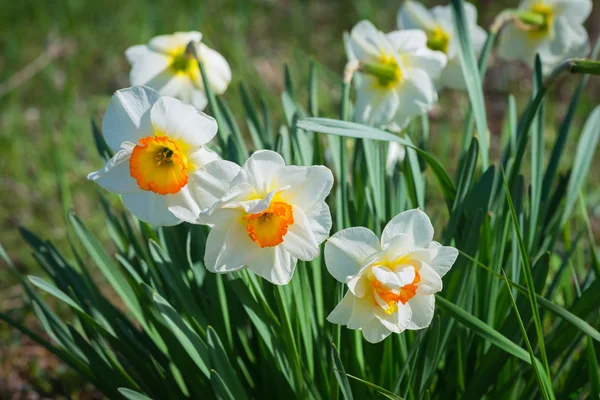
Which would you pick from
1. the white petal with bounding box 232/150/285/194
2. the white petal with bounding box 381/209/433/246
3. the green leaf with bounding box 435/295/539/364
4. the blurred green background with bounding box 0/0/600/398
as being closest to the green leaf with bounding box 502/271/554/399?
the green leaf with bounding box 435/295/539/364

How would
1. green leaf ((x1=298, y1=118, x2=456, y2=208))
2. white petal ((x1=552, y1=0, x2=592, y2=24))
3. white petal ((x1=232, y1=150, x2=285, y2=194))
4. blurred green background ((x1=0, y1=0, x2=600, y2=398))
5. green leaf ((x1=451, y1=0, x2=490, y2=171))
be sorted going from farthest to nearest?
1. blurred green background ((x1=0, y1=0, x2=600, y2=398))
2. white petal ((x1=552, y1=0, x2=592, y2=24))
3. green leaf ((x1=451, y1=0, x2=490, y2=171))
4. green leaf ((x1=298, y1=118, x2=456, y2=208))
5. white petal ((x1=232, y1=150, x2=285, y2=194))

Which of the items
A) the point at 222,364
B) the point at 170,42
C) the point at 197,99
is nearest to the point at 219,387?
the point at 222,364

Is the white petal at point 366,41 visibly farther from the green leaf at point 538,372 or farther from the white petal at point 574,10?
the green leaf at point 538,372

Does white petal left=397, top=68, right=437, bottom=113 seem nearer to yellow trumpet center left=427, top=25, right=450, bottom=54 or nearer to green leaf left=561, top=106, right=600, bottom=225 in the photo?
yellow trumpet center left=427, top=25, right=450, bottom=54

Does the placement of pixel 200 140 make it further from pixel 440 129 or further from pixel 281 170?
pixel 440 129

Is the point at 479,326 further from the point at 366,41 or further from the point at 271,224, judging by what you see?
the point at 366,41

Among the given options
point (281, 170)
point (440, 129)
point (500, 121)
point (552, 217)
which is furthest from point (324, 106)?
point (281, 170)
